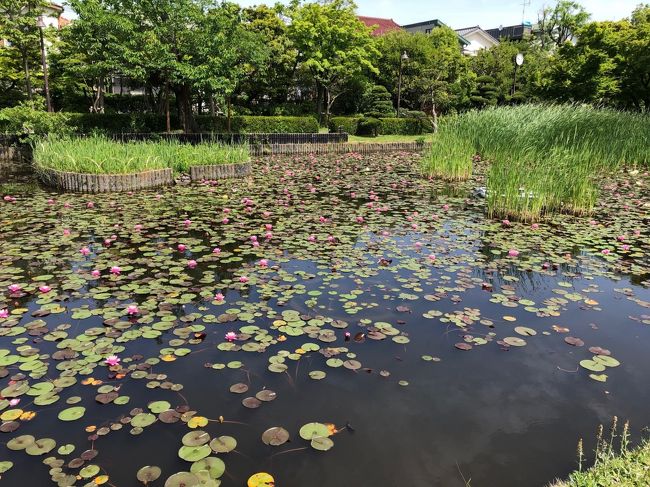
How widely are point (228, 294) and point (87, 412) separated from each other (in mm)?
1645

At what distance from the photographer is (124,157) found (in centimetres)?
863

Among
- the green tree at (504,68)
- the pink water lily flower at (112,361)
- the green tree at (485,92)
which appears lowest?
the pink water lily flower at (112,361)

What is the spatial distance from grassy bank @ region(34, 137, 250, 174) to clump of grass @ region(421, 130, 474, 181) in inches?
166

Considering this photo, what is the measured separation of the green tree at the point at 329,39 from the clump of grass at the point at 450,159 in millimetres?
11008

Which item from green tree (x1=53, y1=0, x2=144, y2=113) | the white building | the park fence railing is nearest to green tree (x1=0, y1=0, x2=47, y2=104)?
green tree (x1=53, y1=0, x2=144, y2=113)

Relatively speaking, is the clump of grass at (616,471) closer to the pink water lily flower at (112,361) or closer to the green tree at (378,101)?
Answer: the pink water lily flower at (112,361)

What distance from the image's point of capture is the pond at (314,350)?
2172 mm

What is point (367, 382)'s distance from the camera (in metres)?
2.75

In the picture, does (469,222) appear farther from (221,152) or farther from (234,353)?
(221,152)

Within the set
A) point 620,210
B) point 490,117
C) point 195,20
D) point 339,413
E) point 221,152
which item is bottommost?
point 339,413

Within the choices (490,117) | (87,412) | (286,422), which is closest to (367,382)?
(286,422)

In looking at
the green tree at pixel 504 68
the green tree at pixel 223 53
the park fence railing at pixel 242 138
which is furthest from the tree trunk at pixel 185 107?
the green tree at pixel 504 68

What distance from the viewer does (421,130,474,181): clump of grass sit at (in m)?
9.59

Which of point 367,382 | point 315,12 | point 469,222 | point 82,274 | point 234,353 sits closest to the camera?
point 367,382
